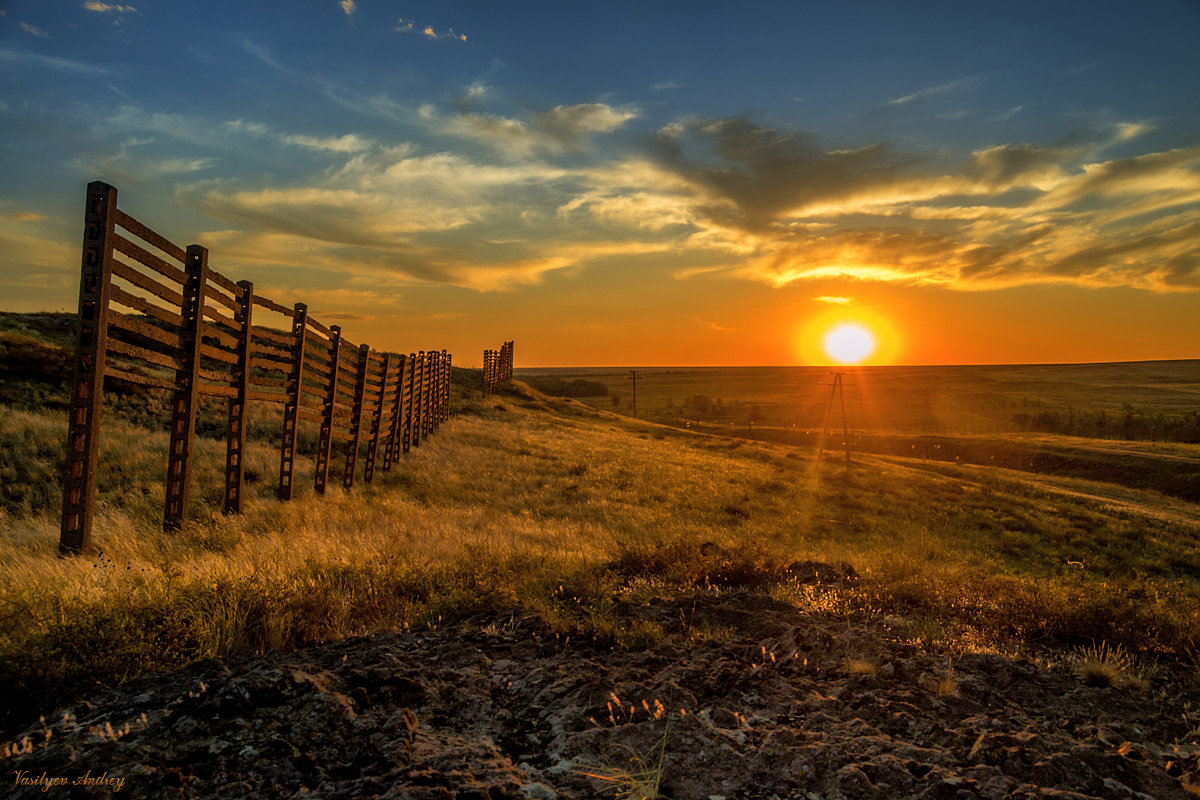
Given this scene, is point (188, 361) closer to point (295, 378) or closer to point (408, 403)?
point (295, 378)

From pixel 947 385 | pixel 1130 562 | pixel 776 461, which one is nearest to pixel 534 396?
pixel 776 461

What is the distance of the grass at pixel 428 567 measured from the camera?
3.92 metres

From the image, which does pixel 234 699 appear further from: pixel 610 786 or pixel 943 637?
pixel 943 637

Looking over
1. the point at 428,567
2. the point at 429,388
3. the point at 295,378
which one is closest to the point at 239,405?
the point at 295,378

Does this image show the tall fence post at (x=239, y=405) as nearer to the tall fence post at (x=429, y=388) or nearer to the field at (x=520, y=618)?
the field at (x=520, y=618)

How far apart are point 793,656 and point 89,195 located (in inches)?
316

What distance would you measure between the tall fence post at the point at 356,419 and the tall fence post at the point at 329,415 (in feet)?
2.49

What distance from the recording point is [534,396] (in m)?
49.6

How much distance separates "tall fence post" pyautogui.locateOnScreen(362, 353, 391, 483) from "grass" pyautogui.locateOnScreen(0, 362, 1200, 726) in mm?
450

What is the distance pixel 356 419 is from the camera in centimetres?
1315

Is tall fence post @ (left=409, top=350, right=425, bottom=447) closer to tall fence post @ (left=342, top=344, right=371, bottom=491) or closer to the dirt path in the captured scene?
tall fence post @ (left=342, top=344, right=371, bottom=491)

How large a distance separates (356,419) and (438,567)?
8.04m

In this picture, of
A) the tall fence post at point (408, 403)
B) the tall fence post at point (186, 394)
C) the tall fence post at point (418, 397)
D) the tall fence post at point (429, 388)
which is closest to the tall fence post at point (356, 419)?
the tall fence post at point (408, 403)

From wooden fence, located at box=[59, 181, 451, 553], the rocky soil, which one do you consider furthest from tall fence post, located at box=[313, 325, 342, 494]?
the rocky soil
